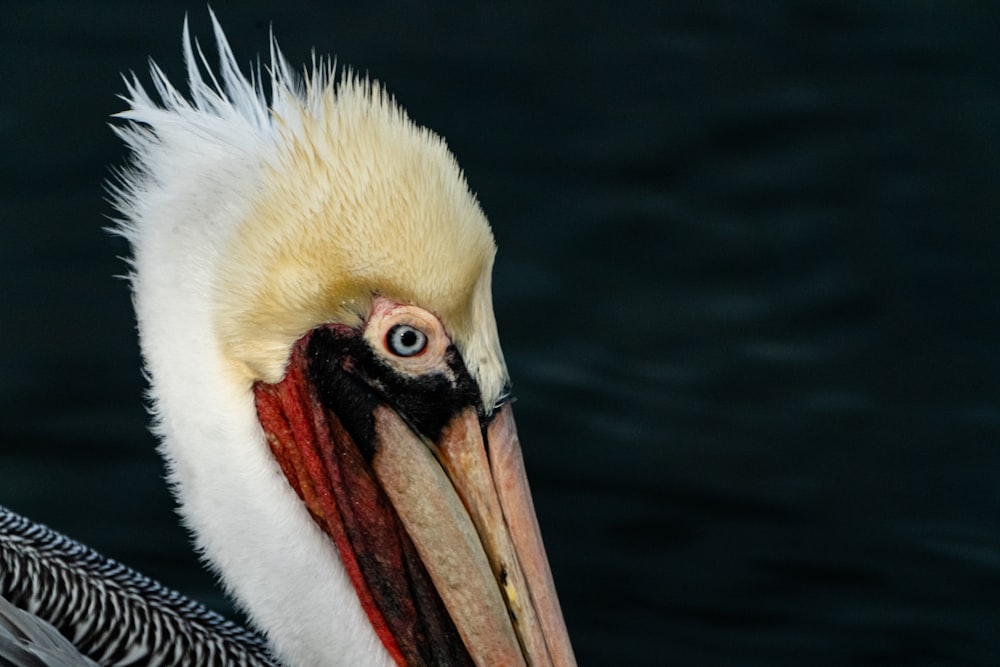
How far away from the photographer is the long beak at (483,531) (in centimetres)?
342

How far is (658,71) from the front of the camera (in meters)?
6.68

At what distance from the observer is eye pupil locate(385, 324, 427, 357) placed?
3.38 metres

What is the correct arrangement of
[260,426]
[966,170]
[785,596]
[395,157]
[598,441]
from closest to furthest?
[395,157], [260,426], [785,596], [598,441], [966,170]

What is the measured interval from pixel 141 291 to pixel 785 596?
2.61 metres

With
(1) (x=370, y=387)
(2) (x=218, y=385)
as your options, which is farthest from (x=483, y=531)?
(2) (x=218, y=385)

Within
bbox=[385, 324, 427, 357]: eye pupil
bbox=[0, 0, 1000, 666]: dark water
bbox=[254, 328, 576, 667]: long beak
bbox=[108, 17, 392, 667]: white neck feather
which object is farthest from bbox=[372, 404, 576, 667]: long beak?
bbox=[0, 0, 1000, 666]: dark water

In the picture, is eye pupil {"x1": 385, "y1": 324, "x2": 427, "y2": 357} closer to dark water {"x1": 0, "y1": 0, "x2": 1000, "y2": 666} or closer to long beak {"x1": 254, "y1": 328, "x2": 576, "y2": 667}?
long beak {"x1": 254, "y1": 328, "x2": 576, "y2": 667}

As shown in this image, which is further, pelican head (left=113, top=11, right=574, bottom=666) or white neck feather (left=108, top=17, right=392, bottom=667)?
white neck feather (left=108, top=17, right=392, bottom=667)

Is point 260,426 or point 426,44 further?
point 426,44

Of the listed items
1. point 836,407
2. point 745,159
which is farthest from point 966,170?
point 836,407

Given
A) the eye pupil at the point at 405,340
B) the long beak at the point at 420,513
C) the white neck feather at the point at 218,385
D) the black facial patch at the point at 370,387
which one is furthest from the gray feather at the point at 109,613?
the eye pupil at the point at 405,340

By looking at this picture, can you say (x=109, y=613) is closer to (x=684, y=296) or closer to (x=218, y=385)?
(x=218, y=385)

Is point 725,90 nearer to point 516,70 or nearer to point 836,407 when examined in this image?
point 516,70

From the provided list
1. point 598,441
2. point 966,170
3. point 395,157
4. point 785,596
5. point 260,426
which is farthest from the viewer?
point 966,170
